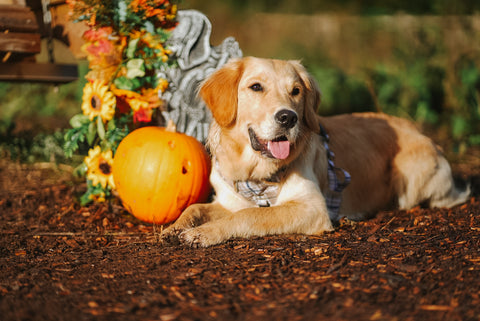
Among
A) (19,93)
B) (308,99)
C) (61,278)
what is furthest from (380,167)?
(19,93)

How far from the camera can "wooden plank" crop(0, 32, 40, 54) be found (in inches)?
174

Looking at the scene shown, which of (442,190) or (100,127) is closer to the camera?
(100,127)

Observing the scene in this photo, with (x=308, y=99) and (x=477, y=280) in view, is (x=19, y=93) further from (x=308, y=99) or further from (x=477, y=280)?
(x=477, y=280)

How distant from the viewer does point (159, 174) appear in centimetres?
367

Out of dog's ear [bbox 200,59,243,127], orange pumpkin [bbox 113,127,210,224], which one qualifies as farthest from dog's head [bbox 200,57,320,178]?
orange pumpkin [bbox 113,127,210,224]

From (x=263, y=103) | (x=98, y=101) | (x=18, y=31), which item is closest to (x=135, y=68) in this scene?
(x=98, y=101)

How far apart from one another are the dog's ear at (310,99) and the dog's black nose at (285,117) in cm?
39

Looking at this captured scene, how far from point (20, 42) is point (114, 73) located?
3.79 feet

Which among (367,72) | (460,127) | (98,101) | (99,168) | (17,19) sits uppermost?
(17,19)

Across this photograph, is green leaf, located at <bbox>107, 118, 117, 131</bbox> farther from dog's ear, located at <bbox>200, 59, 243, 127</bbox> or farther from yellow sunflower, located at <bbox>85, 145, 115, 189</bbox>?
dog's ear, located at <bbox>200, 59, 243, 127</bbox>

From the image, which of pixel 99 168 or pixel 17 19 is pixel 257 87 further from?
pixel 17 19

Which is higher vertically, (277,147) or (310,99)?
(310,99)

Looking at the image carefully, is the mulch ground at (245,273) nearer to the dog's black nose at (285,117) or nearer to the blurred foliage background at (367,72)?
the dog's black nose at (285,117)

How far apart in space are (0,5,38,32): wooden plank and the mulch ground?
186cm
